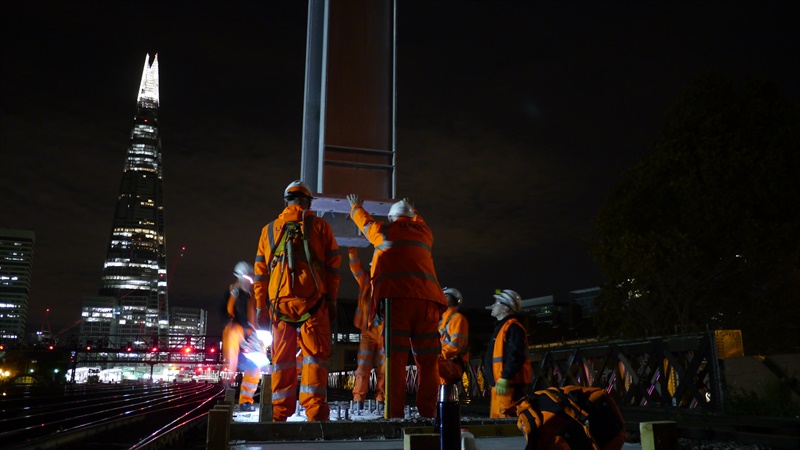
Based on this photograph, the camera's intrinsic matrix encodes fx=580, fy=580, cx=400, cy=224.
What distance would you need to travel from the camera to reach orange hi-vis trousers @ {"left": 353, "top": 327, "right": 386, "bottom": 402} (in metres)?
8.36

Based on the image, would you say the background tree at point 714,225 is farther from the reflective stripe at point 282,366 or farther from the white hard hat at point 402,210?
the reflective stripe at point 282,366

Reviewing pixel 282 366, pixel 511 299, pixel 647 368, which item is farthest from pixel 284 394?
pixel 647 368

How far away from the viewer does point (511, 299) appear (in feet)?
20.7

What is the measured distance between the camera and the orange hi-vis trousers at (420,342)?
5.45 metres

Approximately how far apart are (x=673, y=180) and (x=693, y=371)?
9948 mm

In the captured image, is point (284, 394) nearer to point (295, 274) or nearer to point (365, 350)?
point (295, 274)

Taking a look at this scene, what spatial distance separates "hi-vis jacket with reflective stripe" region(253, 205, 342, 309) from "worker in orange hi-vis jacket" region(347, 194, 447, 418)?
0.45 m

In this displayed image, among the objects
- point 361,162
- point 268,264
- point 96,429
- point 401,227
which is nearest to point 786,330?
point 361,162

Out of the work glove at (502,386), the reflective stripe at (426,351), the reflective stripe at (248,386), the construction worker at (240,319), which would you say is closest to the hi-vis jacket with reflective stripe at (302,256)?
the reflective stripe at (426,351)

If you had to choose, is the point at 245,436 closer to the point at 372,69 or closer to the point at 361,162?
the point at 361,162

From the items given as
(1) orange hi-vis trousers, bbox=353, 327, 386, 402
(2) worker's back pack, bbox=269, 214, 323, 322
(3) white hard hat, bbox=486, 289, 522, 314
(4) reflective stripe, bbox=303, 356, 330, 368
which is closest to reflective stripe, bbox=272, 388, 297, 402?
(4) reflective stripe, bbox=303, 356, 330, 368

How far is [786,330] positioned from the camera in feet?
49.9

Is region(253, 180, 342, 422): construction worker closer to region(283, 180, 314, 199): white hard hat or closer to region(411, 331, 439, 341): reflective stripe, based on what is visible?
region(283, 180, 314, 199): white hard hat

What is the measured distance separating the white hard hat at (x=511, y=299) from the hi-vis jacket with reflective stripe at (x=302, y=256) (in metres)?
1.88
